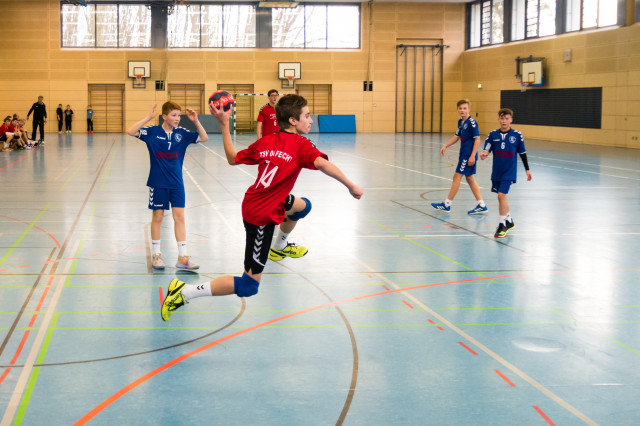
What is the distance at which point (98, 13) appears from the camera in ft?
150

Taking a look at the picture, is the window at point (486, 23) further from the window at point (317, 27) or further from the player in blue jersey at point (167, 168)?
the player in blue jersey at point (167, 168)

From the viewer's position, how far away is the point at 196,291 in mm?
5891

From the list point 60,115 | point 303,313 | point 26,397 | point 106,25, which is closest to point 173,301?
point 303,313

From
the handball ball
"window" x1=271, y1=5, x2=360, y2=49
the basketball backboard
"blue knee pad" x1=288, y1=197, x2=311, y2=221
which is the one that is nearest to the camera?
the handball ball

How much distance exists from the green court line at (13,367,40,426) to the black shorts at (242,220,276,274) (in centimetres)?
166

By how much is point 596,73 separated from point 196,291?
32835mm

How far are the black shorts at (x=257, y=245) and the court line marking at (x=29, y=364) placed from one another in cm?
167

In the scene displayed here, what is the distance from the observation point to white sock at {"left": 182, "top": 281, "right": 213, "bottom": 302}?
5.83 meters

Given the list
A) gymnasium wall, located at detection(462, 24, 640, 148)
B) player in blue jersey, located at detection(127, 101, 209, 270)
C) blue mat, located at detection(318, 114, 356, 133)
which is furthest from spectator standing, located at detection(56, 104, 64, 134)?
player in blue jersey, located at detection(127, 101, 209, 270)

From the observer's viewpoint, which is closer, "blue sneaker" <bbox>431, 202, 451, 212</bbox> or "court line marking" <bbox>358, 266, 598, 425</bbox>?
"court line marking" <bbox>358, 266, 598, 425</bbox>

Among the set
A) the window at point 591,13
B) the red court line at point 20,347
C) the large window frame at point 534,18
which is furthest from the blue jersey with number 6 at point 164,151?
the window at point 591,13

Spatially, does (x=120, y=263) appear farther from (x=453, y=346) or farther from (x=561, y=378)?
(x=561, y=378)

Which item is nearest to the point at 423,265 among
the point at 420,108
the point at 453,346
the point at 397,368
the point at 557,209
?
the point at 453,346

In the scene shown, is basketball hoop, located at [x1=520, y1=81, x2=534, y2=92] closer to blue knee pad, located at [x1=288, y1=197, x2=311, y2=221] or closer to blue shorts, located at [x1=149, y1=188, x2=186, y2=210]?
blue shorts, located at [x1=149, y1=188, x2=186, y2=210]
